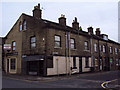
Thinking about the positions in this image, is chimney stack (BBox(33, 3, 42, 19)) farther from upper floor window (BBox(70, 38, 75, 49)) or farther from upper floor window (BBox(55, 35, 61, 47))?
upper floor window (BBox(70, 38, 75, 49))

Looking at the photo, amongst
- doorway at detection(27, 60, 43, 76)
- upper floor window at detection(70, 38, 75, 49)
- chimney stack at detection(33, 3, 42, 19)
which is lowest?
doorway at detection(27, 60, 43, 76)

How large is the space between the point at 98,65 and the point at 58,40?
40.1 ft

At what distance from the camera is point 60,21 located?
2500 centimetres

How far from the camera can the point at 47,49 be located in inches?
754

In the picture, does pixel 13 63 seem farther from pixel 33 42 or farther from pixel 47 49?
pixel 47 49

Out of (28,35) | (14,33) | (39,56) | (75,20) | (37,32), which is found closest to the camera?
(39,56)

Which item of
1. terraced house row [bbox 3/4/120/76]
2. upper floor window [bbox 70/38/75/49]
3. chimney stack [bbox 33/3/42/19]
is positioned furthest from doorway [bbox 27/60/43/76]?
chimney stack [bbox 33/3/42/19]

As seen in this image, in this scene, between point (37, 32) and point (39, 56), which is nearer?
point (39, 56)

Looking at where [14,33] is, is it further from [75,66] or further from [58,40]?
[75,66]

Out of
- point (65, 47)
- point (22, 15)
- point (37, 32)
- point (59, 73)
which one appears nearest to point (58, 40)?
point (65, 47)

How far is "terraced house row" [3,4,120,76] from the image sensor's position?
1958 cm

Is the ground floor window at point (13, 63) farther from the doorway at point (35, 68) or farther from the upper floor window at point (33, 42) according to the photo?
the upper floor window at point (33, 42)

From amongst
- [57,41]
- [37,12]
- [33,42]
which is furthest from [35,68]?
[37,12]

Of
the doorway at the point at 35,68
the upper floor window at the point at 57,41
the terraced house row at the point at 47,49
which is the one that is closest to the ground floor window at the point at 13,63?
the terraced house row at the point at 47,49
